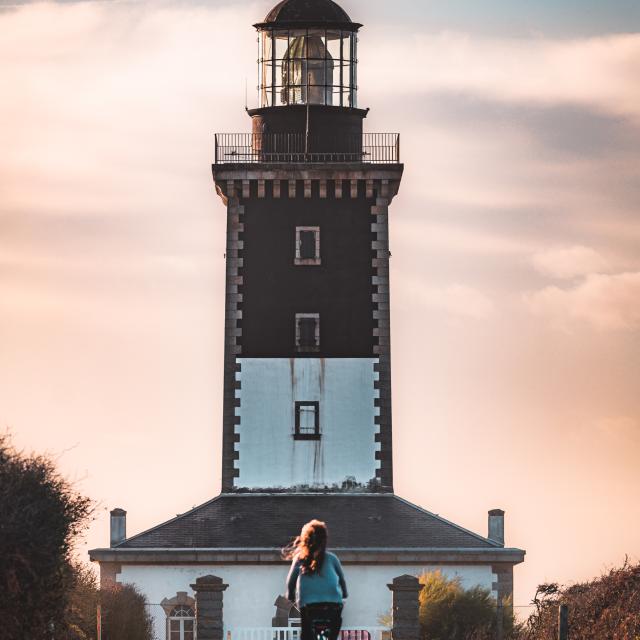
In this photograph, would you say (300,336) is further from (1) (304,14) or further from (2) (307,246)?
(1) (304,14)

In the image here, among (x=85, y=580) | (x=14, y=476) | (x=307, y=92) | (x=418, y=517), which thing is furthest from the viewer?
(x=307, y=92)

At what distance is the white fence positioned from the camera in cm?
3267

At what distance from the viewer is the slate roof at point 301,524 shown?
4231 cm

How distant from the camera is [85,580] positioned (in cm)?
4034

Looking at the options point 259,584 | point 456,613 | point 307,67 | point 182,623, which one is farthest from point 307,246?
point 456,613

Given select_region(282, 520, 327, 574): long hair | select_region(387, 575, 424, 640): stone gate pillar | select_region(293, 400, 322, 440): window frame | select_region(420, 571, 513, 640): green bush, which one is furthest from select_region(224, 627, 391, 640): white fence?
select_region(282, 520, 327, 574): long hair

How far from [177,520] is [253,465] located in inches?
88.6

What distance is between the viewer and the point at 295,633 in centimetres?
3434

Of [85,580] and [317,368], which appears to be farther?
[317,368]

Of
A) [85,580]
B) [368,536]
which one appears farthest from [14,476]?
[368,536]

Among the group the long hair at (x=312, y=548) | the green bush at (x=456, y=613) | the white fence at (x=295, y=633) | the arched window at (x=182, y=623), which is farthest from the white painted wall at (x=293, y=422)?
the long hair at (x=312, y=548)

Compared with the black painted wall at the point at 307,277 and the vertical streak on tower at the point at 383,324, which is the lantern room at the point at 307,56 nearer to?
the black painted wall at the point at 307,277

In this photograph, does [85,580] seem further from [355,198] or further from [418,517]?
[355,198]

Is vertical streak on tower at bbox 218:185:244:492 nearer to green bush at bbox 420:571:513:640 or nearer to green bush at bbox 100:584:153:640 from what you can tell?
green bush at bbox 100:584:153:640
